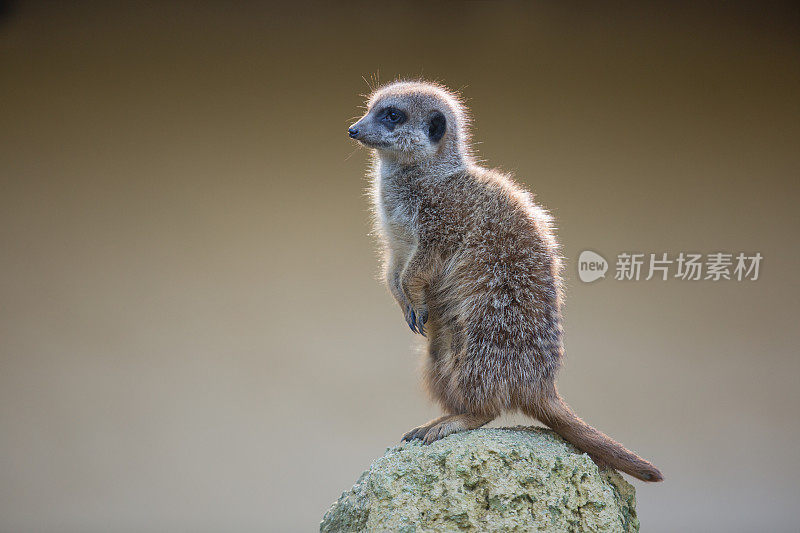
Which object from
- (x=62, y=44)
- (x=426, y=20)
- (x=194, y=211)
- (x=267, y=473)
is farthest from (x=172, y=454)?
(x=426, y=20)

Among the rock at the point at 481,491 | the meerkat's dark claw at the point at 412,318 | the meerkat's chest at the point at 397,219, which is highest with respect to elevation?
the meerkat's chest at the point at 397,219

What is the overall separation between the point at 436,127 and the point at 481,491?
0.82 m

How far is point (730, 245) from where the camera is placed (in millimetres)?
4574

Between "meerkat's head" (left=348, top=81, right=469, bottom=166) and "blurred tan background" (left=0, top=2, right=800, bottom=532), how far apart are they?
103 inches

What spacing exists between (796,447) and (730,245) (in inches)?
47.5

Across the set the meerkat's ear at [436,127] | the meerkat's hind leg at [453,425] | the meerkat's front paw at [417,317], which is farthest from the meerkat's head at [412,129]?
the meerkat's hind leg at [453,425]

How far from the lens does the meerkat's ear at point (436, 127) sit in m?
1.86

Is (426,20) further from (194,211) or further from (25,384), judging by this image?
(25,384)

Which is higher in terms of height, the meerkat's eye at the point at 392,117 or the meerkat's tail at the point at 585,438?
the meerkat's eye at the point at 392,117

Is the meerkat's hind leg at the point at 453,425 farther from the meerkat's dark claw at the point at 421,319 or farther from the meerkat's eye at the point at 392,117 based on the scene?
the meerkat's eye at the point at 392,117

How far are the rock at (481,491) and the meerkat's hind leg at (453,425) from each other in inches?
1.2

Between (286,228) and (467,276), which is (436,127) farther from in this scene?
(286,228)

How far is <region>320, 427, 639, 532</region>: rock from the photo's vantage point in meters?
1.54

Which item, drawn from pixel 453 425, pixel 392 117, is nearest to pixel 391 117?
pixel 392 117
